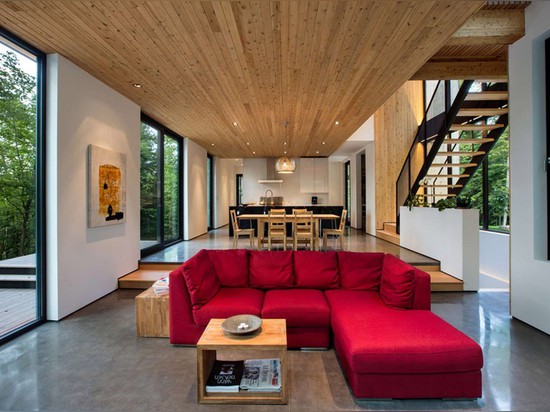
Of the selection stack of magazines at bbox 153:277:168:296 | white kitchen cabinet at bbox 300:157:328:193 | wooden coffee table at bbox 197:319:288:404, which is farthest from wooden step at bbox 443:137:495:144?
white kitchen cabinet at bbox 300:157:328:193

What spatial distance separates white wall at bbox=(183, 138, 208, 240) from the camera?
7.77 meters

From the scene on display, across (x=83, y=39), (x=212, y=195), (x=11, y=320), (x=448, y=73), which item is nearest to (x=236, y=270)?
(x=11, y=320)

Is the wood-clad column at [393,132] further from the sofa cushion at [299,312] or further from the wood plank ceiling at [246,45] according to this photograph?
the sofa cushion at [299,312]

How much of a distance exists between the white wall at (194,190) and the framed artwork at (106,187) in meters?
3.09

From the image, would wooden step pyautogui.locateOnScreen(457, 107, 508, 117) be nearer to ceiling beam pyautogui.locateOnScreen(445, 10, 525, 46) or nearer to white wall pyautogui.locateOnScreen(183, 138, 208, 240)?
ceiling beam pyautogui.locateOnScreen(445, 10, 525, 46)

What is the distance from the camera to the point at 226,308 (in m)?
2.64

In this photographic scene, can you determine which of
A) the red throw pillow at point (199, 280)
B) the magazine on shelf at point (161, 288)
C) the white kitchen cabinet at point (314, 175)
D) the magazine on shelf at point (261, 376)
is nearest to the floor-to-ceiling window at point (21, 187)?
the magazine on shelf at point (161, 288)

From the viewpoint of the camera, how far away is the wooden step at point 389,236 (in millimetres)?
6957

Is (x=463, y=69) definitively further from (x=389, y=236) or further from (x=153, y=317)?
(x=153, y=317)

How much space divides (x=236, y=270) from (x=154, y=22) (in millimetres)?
2580

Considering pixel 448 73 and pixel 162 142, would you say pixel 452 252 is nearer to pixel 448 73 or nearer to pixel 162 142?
pixel 448 73

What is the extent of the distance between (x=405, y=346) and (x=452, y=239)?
3.34m

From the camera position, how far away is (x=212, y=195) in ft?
35.9

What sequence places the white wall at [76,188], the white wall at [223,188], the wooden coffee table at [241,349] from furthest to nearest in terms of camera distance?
the white wall at [223,188] < the white wall at [76,188] < the wooden coffee table at [241,349]
